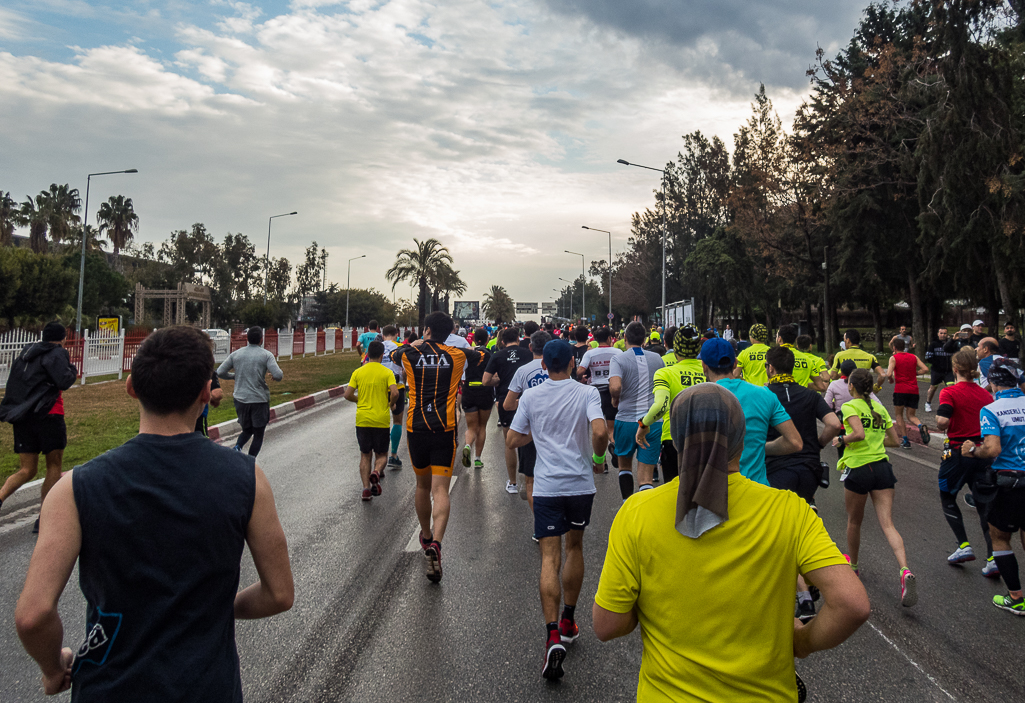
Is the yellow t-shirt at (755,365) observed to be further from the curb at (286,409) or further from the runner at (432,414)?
the curb at (286,409)

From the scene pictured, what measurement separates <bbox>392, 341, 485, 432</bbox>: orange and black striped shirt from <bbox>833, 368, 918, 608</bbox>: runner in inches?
115

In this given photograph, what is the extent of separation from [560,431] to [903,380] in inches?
369

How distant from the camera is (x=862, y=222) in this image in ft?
96.8

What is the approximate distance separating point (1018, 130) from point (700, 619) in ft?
85.1

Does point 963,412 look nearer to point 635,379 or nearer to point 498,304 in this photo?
point 635,379

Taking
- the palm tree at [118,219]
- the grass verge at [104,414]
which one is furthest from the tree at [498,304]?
Answer: the grass verge at [104,414]

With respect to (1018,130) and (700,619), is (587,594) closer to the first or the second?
(700,619)

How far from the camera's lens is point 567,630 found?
14.1 ft

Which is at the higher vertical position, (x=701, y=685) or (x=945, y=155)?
(x=945, y=155)

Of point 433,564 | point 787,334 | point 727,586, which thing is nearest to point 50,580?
point 727,586

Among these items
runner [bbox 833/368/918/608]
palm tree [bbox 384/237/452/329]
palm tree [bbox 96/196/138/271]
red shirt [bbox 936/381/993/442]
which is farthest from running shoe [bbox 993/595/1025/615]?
palm tree [bbox 96/196/138/271]

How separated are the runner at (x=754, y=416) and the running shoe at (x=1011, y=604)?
209cm

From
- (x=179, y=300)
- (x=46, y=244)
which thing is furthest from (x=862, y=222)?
(x=46, y=244)

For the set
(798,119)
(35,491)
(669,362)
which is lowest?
(35,491)
